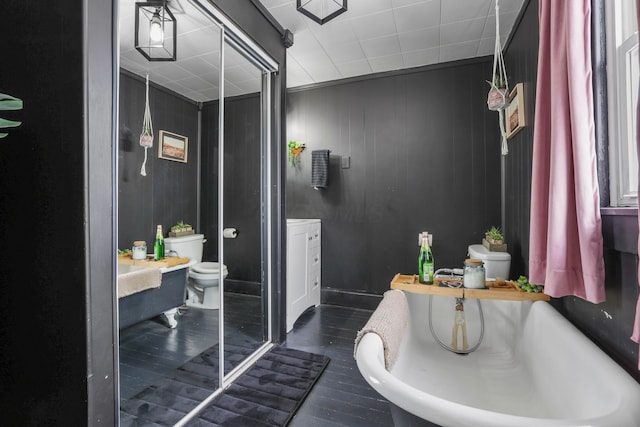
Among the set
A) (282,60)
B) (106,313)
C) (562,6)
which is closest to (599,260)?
(562,6)

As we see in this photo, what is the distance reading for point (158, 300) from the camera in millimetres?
1626

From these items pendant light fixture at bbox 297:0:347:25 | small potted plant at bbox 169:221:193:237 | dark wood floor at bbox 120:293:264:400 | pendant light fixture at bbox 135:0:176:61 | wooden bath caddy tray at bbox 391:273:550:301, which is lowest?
dark wood floor at bbox 120:293:264:400

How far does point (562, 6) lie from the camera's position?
1155 millimetres

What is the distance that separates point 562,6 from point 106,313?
2.05 m

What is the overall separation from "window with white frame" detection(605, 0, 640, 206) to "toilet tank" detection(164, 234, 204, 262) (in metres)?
1.95

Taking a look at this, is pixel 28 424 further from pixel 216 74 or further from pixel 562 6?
pixel 562 6

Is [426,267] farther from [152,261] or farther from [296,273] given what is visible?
[152,261]

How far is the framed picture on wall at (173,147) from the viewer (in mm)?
1609

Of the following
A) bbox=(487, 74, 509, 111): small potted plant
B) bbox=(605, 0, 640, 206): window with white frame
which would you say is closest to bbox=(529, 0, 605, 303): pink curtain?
bbox=(605, 0, 640, 206): window with white frame

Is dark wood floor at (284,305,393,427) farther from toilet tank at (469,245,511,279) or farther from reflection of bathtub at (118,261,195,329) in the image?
toilet tank at (469,245,511,279)

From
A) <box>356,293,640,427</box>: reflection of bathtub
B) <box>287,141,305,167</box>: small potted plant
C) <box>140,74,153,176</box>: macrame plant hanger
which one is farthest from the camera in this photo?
<box>287,141,305,167</box>: small potted plant

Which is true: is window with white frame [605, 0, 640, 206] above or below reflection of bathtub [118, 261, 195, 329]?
above

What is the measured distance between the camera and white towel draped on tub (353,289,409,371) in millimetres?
1211

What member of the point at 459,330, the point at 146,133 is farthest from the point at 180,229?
the point at 459,330
